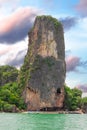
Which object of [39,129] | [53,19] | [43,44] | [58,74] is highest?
[53,19]

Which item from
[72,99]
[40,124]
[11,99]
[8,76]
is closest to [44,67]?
[72,99]

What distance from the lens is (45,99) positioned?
319 feet

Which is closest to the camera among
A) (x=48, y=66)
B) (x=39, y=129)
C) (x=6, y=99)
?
(x=39, y=129)

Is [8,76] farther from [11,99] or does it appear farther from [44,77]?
[11,99]

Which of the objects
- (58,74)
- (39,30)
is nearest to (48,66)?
(58,74)

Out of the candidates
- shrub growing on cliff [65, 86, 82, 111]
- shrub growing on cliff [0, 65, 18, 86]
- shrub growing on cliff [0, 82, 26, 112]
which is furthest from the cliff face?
shrub growing on cliff [0, 65, 18, 86]

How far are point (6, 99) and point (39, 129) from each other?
59.5m

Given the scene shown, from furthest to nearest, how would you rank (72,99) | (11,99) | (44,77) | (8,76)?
1. (8,76)
2. (72,99)
3. (44,77)
4. (11,99)

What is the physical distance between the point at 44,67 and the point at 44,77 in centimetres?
237

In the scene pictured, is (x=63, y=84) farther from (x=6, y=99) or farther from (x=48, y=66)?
(x=6, y=99)

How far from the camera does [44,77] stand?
325ft

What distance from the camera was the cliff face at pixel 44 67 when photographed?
9656cm

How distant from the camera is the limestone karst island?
96000 mm

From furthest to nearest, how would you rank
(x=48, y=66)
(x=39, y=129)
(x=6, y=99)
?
1. (x=48, y=66)
2. (x=6, y=99)
3. (x=39, y=129)
